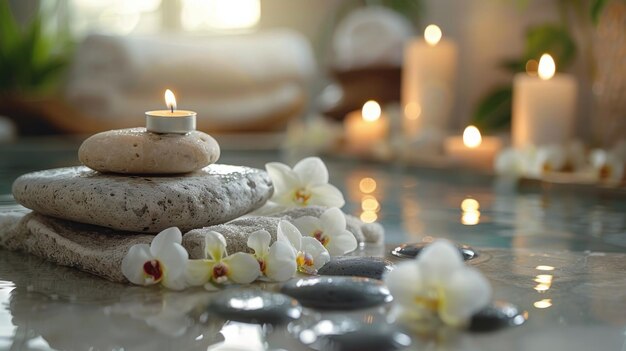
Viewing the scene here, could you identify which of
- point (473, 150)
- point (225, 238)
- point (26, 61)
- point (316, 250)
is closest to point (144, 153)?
point (225, 238)

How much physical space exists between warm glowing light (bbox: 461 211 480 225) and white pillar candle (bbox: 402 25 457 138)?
1125 mm

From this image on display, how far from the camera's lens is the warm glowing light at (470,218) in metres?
1.71

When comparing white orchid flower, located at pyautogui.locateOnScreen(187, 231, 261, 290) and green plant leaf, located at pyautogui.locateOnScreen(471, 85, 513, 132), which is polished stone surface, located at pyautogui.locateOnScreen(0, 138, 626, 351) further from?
green plant leaf, located at pyautogui.locateOnScreen(471, 85, 513, 132)

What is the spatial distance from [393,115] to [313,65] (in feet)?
2.91

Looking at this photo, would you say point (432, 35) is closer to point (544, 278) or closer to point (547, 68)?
point (547, 68)

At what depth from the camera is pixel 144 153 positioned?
4.07 ft

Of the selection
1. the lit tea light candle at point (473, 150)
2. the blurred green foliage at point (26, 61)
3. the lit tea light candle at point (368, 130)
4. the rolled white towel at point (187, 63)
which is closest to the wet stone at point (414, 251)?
the lit tea light candle at point (473, 150)

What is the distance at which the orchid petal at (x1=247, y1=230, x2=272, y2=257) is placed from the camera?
1151 millimetres

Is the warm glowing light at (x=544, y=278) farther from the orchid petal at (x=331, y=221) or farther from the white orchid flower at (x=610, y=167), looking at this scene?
the white orchid flower at (x=610, y=167)

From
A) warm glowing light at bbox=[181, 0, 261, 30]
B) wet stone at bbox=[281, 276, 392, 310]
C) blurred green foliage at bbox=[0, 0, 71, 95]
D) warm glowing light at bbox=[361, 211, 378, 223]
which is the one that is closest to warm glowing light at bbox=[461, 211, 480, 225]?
warm glowing light at bbox=[361, 211, 378, 223]

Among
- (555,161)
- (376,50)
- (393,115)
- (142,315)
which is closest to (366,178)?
(555,161)

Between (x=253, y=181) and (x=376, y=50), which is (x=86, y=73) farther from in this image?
(x=253, y=181)

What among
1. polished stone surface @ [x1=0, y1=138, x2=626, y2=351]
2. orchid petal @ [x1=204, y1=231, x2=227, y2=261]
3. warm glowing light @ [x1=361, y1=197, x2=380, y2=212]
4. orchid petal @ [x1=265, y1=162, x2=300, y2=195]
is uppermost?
orchid petal @ [x1=265, y1=162, x2=300, y2=195]

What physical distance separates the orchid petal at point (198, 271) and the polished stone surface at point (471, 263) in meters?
0.02
